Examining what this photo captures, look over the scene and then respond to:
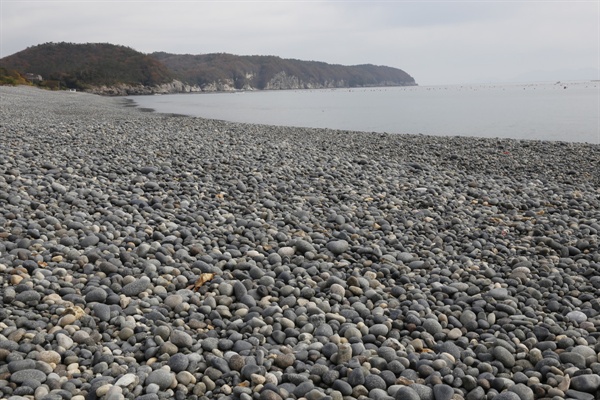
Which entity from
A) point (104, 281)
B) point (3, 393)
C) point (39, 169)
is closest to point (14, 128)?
point (39, 169)

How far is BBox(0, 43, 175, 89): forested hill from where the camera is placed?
136m

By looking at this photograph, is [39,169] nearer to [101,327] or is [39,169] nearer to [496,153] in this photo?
[101,327]

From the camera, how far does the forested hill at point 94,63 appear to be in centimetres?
13588

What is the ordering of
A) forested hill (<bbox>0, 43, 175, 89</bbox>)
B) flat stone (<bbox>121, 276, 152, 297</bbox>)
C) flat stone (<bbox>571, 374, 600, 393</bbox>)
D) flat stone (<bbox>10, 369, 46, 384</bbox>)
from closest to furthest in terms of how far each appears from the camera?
flat stone (<bbox>10, 369, 46, 384</bbox>)
flat stone (<bbox>571, 374, 600, 393</bbox>)
flat stone (<bbox>121, 276, 152, 297</bbox>)
forested hill (<bbox>0, 43, 175, 89</bbox>)

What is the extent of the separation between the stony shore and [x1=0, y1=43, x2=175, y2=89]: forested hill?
125514 millimetres

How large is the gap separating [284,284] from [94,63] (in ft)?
511

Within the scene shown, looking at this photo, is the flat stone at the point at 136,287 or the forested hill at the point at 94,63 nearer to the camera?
the flat stone at the point at 136,287

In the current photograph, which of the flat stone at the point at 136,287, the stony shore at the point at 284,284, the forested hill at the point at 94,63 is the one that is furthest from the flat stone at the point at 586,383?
the forested hill at the point at 94,63

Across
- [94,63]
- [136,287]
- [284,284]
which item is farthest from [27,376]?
[94,63]

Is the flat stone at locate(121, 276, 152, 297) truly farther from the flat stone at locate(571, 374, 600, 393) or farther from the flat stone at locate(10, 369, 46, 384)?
the flat stone at locate(571, 374, 600, 393)

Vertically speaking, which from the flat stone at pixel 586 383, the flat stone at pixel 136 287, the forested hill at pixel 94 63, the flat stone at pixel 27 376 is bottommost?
the flat stone at pixel 27 376

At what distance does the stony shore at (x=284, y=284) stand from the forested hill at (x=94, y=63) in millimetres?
125514

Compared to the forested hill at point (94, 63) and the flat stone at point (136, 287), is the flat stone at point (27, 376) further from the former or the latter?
the forested hill at point (94, 63)

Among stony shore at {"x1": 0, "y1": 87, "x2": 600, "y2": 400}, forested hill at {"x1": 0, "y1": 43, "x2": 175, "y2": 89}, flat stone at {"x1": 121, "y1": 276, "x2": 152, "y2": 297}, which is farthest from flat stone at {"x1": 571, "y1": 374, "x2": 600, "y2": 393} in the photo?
forested hill at {"x1": 0, "y1": 43, "x2": 175, "y2": 89}
